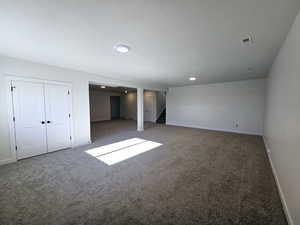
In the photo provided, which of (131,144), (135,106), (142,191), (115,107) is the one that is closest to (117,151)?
(131,144)

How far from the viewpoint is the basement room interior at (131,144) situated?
1515mm

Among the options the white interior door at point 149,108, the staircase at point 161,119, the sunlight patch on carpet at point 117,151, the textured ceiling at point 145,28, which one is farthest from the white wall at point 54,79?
the staircase at point 161,119

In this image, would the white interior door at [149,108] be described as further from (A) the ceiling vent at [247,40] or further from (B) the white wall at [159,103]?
(A) the ceiling vent at [247,40]

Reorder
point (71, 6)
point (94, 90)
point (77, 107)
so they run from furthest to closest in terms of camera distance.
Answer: point (94, 90)
point (77, 107)
point (71, 6)

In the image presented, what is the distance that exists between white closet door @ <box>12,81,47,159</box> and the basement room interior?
0.07ft

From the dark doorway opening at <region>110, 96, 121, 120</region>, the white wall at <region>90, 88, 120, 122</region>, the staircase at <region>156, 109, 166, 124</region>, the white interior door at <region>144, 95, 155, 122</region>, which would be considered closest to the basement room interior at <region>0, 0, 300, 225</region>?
the staircase at <region>156, 109, 166, 124</region>

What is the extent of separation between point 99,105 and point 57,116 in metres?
6.34

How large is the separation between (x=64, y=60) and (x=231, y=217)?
4.34 metres

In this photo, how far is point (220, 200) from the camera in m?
1.85

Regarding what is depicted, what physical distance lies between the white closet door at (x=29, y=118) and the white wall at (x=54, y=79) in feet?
0.58

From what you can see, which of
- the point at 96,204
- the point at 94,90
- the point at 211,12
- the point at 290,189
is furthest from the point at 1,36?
the point at 94,90

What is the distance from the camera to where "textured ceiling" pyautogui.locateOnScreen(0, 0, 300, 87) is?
4.57 feet

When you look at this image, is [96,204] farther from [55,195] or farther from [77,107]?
[77,107]

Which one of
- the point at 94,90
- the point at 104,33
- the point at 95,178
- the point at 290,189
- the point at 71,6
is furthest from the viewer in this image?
the point at 94,90
